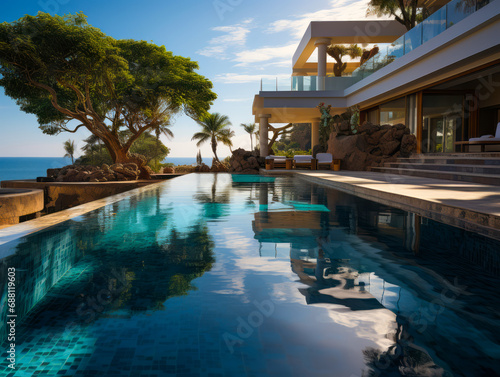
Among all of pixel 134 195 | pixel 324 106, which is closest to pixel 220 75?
pixel 324 106

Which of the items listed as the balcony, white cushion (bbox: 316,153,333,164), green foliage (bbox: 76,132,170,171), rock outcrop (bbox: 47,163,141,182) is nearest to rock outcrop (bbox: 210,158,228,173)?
rock outcrop (bbox: 47,163,141,182)

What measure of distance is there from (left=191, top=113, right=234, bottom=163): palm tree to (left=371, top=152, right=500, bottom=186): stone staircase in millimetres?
19980

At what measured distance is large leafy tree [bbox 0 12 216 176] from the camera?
18.9 metres

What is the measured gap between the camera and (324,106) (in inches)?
882

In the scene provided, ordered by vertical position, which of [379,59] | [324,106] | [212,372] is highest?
[379,59]

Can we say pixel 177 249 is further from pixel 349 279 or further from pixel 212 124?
pixel 212 124

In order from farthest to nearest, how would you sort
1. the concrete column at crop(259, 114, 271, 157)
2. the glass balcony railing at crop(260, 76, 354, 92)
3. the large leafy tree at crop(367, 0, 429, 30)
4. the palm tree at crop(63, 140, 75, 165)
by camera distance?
1. the palm tree at crop(63, 140, 75, 165)
2. the concrete column at crop(259, 114, 271, 157)
3. the glass balcony railing at crop(260, 76, 354, 92)
4. the large leafy tree at crop(367, 0, 429, 30)

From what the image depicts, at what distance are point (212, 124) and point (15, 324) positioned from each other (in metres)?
31.7

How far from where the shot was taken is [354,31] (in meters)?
24.3

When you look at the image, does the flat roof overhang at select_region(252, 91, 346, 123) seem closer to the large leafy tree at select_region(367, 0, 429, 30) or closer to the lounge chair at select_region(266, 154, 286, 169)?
the lounge chair at select_region(266, 154, 286, 169)

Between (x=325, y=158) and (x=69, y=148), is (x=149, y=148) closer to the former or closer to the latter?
(x=69, y=148)

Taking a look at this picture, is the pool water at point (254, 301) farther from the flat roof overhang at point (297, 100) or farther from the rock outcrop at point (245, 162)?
the rock outcrop at point (245, 162)

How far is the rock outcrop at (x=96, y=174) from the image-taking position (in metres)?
20.0

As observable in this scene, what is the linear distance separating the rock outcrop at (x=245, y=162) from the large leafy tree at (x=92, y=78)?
14.0 ft
